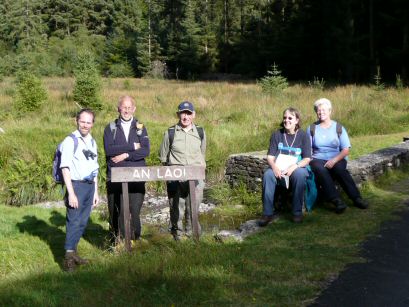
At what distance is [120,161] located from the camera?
5031 mm

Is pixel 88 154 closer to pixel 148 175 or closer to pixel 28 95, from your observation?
pixel 148 175

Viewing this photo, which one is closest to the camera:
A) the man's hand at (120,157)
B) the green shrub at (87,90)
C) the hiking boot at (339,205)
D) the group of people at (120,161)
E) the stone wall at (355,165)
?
the group of people at (120,161)

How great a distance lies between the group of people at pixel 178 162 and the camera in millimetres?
4656

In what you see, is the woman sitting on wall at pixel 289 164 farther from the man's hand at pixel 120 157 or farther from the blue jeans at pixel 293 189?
the man's hand at pixel 120 157

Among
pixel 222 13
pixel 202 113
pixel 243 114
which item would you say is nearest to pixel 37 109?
pixel 202 113

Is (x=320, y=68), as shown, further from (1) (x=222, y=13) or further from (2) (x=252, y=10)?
(1) (x=222, y=13)

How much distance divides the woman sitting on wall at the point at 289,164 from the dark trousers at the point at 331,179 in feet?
1.38

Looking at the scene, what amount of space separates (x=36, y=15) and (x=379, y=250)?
6738 cm

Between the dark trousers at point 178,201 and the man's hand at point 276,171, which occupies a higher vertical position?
the man's hand at point 276,171

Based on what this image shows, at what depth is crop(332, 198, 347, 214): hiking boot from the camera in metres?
5.76

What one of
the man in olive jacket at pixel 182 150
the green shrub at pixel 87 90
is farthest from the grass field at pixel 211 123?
the man in olive jacket at pixel 182 150

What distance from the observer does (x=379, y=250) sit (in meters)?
4.49

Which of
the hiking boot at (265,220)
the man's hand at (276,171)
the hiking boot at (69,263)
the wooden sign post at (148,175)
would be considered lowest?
the hiking boot at (69,263)

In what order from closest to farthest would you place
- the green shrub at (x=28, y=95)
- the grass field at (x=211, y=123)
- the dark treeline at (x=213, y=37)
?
the grass field at (x=211, y=123), the green shrub at (x=28, y=95), the dark treeline at (x=213, y=37)
